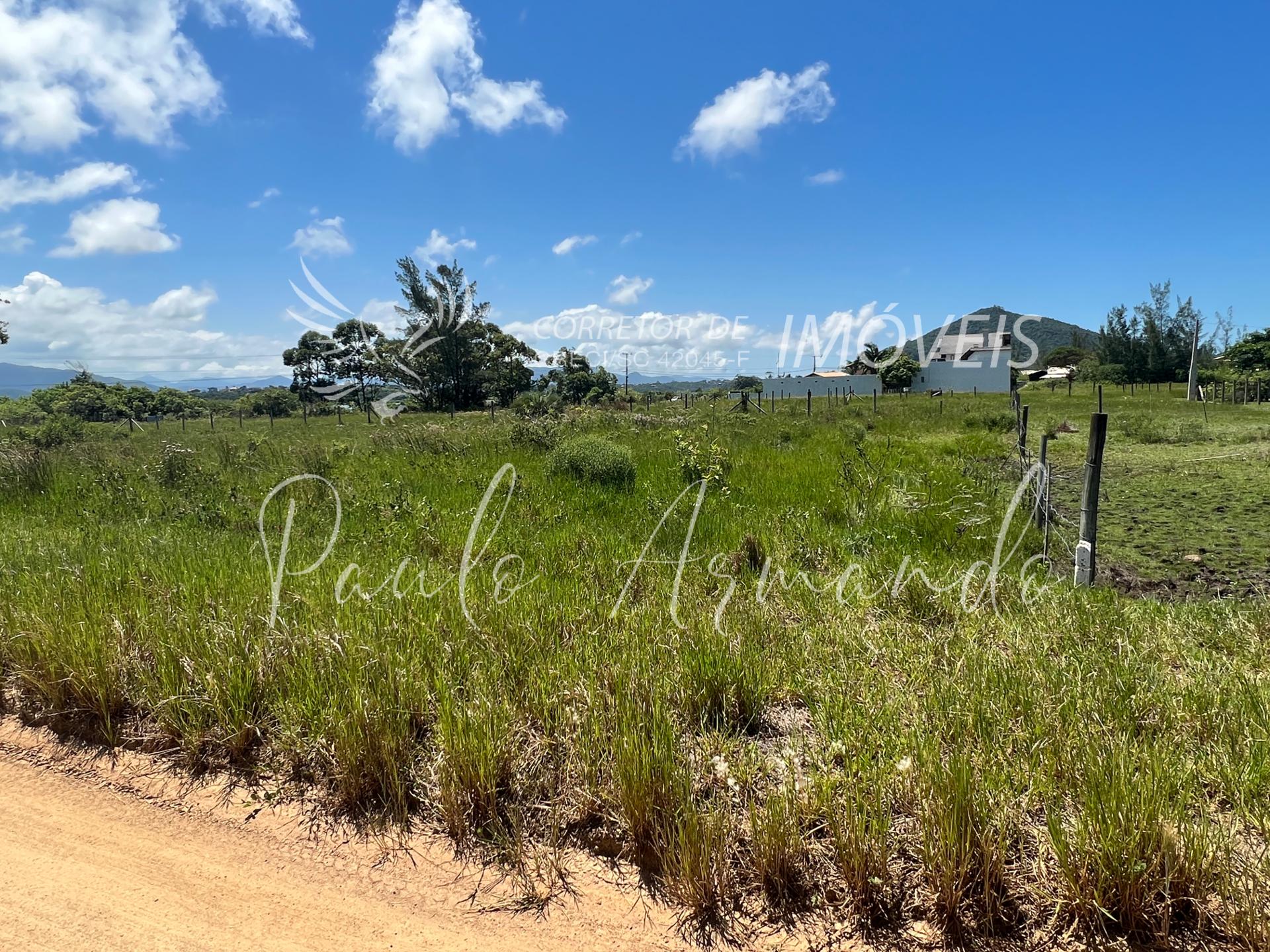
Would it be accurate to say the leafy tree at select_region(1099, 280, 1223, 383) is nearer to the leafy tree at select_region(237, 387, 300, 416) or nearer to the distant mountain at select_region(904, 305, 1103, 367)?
the distant mountain at select_region(904, 305, 1103, 367)

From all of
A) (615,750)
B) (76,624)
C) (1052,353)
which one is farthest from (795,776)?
(1052,353)

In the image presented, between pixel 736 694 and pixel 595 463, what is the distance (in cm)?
613

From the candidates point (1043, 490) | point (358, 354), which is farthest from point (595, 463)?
point (358, 354)

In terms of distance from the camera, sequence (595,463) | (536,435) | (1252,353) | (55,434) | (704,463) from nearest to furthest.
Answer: (595,463)
(704,463)
(536,435)
(55,434)
(1252,353)

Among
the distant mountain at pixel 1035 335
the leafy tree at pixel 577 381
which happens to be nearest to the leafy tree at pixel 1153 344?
the distant mountain at pixel 1035 335

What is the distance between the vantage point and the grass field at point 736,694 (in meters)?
2.06

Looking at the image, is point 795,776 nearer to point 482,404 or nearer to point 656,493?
point 656,493

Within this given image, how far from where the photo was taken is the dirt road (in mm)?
1990

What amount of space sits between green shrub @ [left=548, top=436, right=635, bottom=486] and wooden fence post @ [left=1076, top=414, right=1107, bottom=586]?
559 centimetres

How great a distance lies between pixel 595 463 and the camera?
902cm

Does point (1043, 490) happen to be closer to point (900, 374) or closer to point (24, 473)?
point (24, 473)

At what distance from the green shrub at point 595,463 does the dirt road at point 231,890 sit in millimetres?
6563

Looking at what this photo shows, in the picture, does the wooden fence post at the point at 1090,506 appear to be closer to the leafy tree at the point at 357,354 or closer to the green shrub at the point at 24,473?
the green shrub at the point at 24,473

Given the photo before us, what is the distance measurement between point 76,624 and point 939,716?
15.6 feet
